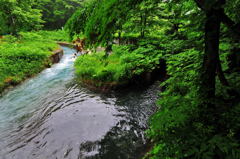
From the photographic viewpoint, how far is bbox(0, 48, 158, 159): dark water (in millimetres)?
3691

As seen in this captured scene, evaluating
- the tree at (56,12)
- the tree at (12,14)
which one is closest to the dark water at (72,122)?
the tree at (12,14)

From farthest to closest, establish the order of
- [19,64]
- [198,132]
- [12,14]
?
[12,14]
[19,64]
[198,132]

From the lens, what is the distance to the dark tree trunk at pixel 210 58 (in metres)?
1.43

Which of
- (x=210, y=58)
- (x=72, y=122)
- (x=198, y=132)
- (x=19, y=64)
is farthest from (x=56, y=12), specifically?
(x=198, y=132)

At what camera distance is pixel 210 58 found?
1500 mm

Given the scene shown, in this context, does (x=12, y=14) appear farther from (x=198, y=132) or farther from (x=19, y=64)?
(x=198, y=132)

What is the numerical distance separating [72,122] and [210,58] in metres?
4.48

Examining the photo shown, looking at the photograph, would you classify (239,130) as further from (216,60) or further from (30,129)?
(30,129)

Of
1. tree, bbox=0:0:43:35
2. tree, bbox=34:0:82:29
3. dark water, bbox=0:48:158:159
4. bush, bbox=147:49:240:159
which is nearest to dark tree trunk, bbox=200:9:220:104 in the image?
bush, bbox=147:49:240:159

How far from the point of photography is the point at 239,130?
51.6 inches

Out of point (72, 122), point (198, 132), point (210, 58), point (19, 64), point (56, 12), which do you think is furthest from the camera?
point (56, 12)

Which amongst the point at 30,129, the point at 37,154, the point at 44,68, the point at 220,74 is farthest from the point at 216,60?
the point at 44,68

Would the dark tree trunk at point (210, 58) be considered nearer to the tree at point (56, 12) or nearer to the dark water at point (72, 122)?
the dark water at point (72, 122)

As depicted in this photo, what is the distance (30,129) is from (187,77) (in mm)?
4670
